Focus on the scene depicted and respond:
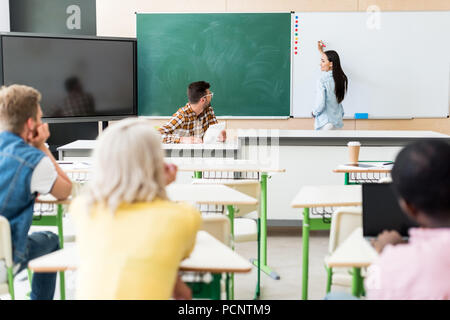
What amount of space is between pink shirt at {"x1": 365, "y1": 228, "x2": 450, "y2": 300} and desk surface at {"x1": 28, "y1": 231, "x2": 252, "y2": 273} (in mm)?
449

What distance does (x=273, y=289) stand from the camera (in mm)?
3414

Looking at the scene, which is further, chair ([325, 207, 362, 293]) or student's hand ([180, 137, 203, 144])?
student's hand ([180, 137, 203, 144])

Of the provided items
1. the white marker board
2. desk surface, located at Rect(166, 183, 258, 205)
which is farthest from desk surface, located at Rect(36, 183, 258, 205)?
the white marker board

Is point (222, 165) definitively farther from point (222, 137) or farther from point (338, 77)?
point (338, 77)

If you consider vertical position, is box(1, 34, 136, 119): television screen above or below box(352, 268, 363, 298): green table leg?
above

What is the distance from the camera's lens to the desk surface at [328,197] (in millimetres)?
2590

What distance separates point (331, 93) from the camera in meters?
5.98

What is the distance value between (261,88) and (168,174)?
4.79 metres

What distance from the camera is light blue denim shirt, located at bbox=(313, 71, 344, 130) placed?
19.5 feet

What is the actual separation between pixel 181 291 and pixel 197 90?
3.40 metres

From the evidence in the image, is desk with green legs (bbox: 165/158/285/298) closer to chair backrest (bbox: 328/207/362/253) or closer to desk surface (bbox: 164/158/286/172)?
desk surface (bbox: 164/158/286/172)

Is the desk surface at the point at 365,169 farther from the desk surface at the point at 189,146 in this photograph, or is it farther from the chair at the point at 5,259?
the chair at the point at 5,259

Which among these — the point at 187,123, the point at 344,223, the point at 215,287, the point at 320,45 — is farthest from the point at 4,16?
the point at 215,287

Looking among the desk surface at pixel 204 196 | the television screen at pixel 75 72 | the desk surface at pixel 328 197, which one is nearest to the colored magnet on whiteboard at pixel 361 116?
the television screen at pixel 75 72
